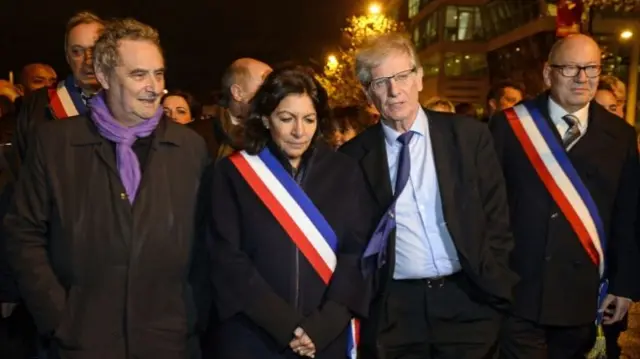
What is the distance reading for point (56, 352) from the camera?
3.22 m

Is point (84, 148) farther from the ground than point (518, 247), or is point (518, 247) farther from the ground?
point (84, 148)

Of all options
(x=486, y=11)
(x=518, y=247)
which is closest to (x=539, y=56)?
(x=486, y=11)

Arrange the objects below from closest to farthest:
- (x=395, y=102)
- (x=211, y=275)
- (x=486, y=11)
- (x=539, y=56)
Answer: (x=211, y=275)
(x=395, y=102)
(x=539, y=56)
(x=486, y=11)

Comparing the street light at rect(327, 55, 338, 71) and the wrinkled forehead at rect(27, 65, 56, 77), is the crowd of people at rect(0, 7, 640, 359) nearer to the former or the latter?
the wrinkled forehead at rect(27, 65, 56, 77)

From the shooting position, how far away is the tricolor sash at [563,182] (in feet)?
13.2

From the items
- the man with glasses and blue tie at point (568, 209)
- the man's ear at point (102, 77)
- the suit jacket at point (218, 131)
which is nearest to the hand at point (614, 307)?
the man with glasses and blue tie at point (568, 209)

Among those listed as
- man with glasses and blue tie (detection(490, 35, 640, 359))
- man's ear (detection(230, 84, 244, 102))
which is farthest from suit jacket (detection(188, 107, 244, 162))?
man with glasses and blue tie (detection(490, 35, 640, 359))

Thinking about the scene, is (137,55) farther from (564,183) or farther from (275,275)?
(564,183)

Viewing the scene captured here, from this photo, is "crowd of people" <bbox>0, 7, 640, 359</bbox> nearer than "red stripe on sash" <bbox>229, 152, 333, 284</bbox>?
Yes

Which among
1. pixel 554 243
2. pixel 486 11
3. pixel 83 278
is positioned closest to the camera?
pixel 83 278

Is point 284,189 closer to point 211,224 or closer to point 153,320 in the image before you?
point 211,224

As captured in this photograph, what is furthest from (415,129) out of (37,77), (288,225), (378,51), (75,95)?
(37,77)

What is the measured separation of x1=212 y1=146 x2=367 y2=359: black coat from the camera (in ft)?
10.7

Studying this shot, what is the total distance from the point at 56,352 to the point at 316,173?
1401 millimetres
